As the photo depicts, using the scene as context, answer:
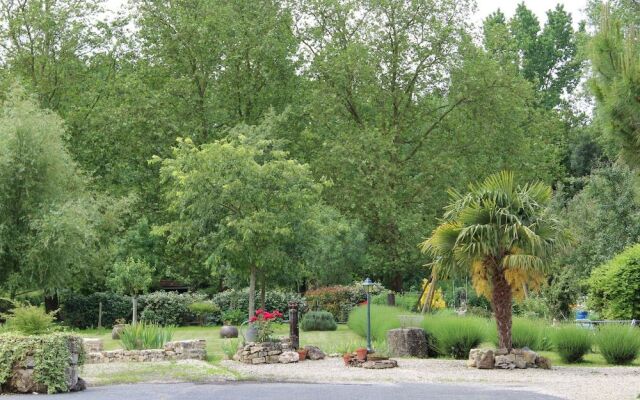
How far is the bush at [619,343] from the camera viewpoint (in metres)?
19.5

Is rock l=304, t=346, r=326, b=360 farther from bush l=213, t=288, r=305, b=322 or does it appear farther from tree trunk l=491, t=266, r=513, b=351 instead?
bush l=213, t=288, r=305, b=322

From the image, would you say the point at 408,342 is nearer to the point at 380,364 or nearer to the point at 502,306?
the point at 380,364

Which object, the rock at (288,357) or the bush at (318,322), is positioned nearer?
the rock at (288,357)

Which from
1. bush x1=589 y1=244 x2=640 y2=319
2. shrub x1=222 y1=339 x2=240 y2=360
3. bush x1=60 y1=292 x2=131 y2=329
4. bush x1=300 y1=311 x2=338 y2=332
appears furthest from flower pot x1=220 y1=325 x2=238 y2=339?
bush x1=589 y1=244 x2=640 y2=319

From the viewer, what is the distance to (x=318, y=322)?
2952 cm

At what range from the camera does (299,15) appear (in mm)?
40469

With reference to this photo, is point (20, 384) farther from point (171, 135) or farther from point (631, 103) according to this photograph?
point (171, 135)

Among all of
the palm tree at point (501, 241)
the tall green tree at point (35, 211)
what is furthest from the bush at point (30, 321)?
the tall green tree at point (35, 211)

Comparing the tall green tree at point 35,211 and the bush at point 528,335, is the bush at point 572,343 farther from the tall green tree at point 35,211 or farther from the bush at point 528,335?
the tall green tree at point 35,211

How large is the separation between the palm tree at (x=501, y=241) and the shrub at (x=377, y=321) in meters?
4.01

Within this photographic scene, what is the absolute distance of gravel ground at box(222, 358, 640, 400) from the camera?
14969 mm

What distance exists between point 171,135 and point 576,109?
1268 inches

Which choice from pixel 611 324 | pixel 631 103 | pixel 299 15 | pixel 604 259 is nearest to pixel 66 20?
pixel 299 15

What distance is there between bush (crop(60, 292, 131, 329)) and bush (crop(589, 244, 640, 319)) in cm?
1842
